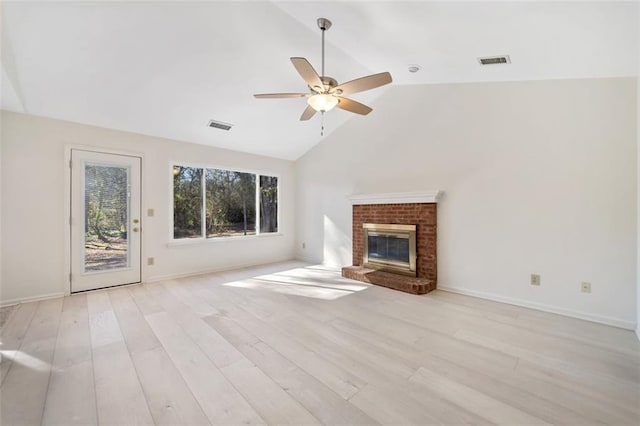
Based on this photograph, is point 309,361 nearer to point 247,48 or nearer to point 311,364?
point 311,364

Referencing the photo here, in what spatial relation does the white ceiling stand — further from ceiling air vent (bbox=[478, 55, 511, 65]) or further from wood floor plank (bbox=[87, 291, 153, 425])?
wood floor plank (bbox=[87, 291, 153, 425])

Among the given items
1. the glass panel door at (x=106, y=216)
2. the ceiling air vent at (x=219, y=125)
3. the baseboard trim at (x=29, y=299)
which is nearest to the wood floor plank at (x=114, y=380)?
the baseboard trim at (x=29, y=299)

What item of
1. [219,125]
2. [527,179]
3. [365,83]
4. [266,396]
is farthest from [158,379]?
[527,179]

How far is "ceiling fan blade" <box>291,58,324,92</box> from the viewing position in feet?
7.22

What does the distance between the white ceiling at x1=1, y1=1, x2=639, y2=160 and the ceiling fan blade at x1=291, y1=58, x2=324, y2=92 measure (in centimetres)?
Result: 65

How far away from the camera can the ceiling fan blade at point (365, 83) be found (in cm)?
237

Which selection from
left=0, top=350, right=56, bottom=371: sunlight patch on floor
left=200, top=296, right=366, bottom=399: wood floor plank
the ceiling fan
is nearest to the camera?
left=200, top=296, right=366, bottom=399: wood floor plank

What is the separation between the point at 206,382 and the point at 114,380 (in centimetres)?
63

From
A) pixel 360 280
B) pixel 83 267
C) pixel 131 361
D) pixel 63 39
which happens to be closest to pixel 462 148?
pixel 360 280

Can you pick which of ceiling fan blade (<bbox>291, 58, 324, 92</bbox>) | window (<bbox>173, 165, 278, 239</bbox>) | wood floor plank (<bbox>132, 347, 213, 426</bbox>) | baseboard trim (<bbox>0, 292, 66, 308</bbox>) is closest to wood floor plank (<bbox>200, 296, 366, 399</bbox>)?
wood floor plank (<bbox>132, 347, 213, 426</bbox>)

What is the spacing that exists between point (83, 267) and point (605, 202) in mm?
6424

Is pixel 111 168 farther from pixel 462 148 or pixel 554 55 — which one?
pixel 554 55

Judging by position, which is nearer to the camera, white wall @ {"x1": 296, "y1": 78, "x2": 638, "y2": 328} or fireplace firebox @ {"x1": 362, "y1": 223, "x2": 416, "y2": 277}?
white wall @ {"x1": 296, "y1": 78, "x2": 638, "y2": 328}

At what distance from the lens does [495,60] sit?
2773 millimetres
